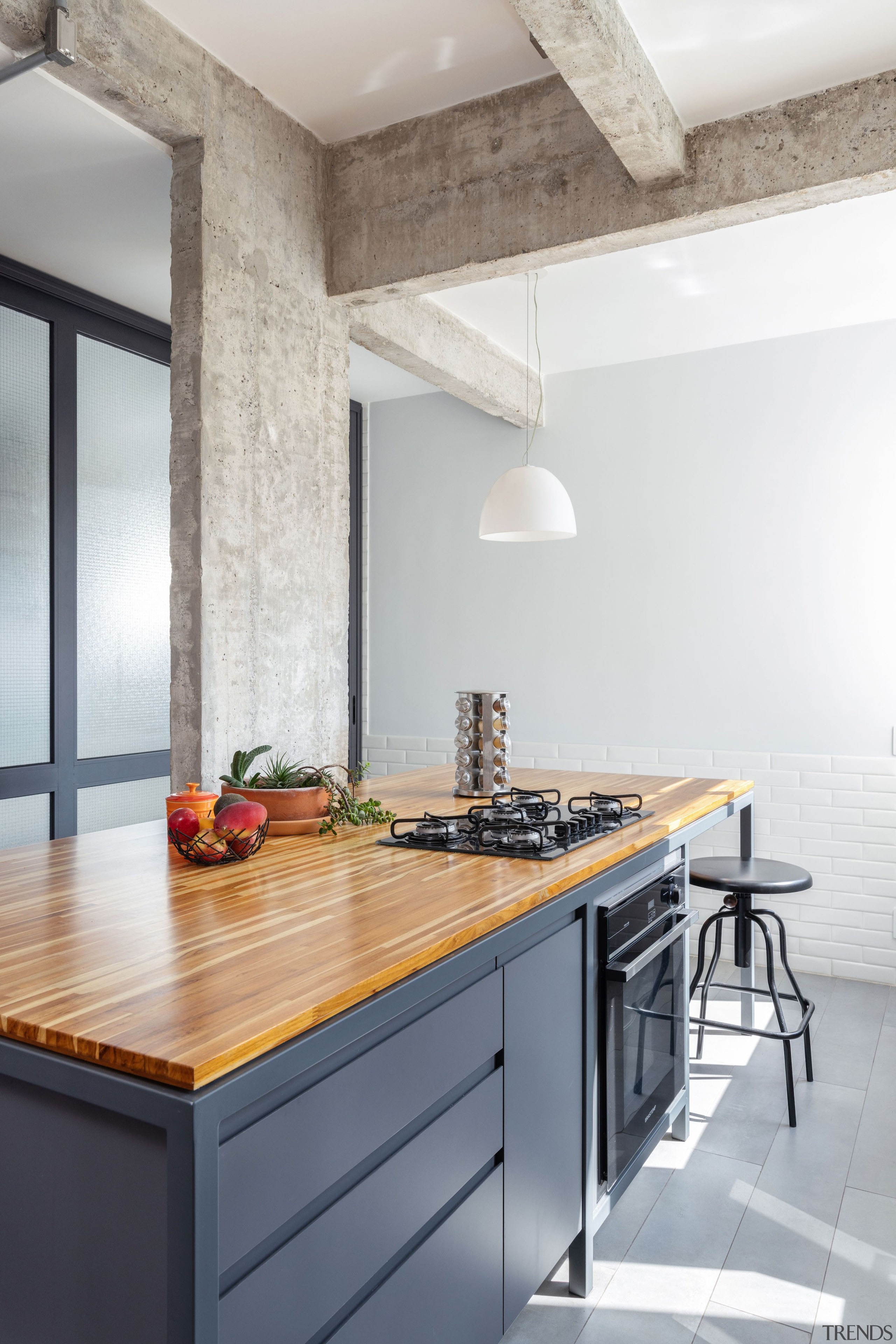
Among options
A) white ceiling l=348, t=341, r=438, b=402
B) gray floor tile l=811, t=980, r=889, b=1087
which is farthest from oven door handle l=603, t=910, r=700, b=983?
white ceiling l=348, t=341, r=438, b=402

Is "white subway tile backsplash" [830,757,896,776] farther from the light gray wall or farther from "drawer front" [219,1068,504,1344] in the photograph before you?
"drawer front" [219,1068,504,1344]

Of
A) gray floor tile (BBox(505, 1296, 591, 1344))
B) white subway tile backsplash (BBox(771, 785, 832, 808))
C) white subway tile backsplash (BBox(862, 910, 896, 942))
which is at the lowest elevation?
gray floor tile (BBox(505, 1296, 591, 1344))

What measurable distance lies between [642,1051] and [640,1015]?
98mm

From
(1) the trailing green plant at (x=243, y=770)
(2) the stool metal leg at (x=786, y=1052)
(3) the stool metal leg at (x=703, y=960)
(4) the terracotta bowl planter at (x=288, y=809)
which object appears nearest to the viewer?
(4) the terracotta bowl planter at (x=288, y=809)

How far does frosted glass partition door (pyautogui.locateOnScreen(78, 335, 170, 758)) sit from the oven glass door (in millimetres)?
2315

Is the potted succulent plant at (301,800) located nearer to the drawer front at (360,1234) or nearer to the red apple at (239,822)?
the red apple at (239,822)

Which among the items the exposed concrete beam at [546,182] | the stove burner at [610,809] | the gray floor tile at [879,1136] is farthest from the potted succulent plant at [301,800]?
the exposed concrete beam at [546,182]

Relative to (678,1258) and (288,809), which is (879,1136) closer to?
(678,1258)

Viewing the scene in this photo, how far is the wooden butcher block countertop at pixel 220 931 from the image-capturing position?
104cm

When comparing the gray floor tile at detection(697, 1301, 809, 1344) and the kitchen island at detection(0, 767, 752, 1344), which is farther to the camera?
the gray floor tile at detection(697, 1301, 809, 1344)

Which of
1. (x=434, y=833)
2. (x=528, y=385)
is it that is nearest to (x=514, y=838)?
(x=434, y=833)

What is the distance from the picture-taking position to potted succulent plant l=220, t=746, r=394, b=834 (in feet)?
7.48

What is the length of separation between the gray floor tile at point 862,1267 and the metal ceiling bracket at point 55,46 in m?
3.15

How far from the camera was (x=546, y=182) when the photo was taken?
2.87 m
